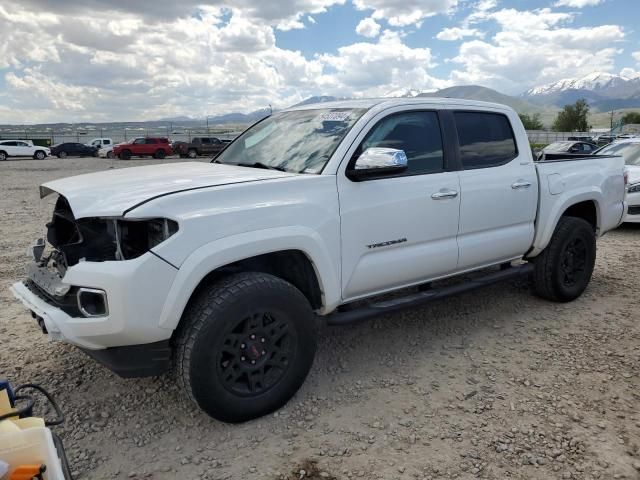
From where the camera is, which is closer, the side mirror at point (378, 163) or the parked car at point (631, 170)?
the side mirror at point (378, 163)

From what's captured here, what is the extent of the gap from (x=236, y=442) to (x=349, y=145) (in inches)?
76.8

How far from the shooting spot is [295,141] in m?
3.84

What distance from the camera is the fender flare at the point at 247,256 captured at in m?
2.70

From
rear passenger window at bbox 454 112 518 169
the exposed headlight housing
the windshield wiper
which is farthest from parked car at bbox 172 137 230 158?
the windshield wiper

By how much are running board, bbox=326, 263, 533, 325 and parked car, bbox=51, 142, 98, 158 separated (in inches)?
1511

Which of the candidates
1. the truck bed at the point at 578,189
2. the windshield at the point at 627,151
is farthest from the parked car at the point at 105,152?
the truck bed at the point at 578,189

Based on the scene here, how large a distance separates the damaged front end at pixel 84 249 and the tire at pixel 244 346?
447mm

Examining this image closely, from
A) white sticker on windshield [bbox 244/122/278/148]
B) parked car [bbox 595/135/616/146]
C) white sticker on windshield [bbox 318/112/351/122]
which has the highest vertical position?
white sticker on windshield [bbox 318/112/351/122]

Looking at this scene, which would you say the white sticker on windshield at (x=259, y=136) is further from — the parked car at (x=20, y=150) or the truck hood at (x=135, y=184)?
the parked car at (x=20, y=150)

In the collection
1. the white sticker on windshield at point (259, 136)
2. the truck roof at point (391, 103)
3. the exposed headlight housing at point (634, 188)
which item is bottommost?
the exposed headlight housing at point (634, 188)

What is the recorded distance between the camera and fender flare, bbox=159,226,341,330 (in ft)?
8.85

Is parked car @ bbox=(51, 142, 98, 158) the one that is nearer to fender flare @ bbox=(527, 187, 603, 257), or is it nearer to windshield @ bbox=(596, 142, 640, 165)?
windshield @ bbox=(596, 142, 640, 165)

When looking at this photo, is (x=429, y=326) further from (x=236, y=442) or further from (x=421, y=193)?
(x=236, y=442)

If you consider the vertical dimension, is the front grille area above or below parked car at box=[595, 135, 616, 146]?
above
